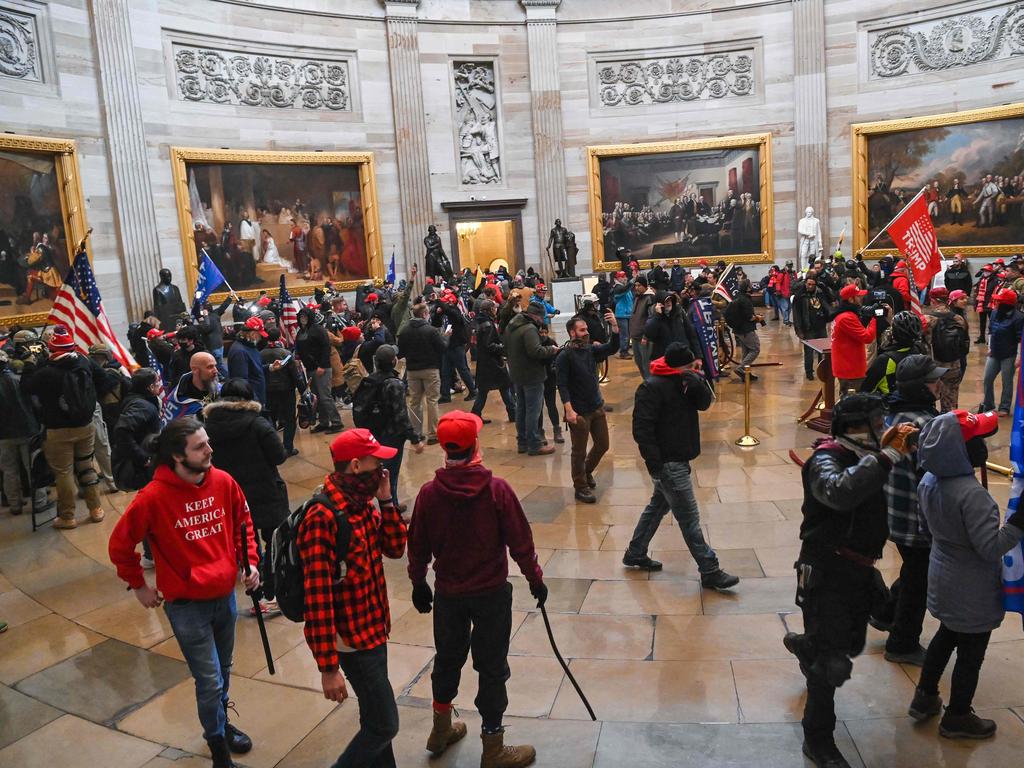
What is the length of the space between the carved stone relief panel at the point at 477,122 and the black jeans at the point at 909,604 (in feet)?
69.6

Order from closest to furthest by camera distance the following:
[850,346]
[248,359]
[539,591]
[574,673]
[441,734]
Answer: [539,591]
[441,734]
[574,673]
[850,346]
[248,359]

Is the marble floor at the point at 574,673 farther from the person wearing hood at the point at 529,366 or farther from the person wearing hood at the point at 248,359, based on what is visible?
the person wearing hood at the point at 248,359

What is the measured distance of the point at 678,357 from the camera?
19.0ft

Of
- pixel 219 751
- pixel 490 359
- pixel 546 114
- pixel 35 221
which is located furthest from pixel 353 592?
pixel 546 114

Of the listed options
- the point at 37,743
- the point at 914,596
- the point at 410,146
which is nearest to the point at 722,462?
the point at 914,596

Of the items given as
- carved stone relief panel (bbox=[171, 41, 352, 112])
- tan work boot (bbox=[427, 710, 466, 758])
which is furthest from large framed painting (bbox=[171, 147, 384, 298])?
tan work boot (bbox=[427, 710, 466, 758])

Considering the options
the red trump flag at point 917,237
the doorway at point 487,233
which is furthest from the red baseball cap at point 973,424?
the doorway at point 487,233

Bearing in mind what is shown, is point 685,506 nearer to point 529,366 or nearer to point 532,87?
point 529,366

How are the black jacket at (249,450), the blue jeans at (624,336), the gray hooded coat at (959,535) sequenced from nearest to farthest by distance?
the gray hooded coat at (959,535), the black jacket at (249,450), the blue jeans at (624,336)

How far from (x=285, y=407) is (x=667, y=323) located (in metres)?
4.71

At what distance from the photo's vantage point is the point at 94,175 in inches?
701

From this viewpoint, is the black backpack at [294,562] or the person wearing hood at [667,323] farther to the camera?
the person wearing hood at [667,323]

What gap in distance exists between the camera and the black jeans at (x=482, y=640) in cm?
389

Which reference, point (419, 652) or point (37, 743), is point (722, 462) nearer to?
point (419, 652)
